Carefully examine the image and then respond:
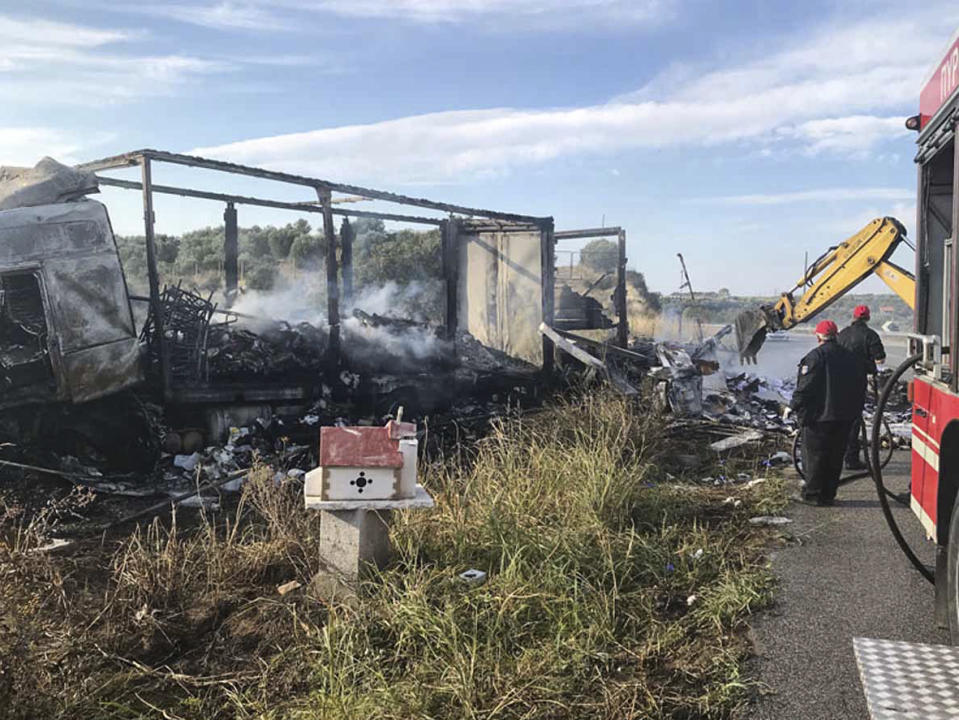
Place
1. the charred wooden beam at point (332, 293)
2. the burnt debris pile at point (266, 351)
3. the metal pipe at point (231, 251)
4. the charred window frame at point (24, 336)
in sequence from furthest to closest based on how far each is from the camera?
the metal pipe at point (231, 251), the charred wooden beam at point (332, 293), the burnt debris pile at point (266, 351), the charred window frame at point (24, 336)

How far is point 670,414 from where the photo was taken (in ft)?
37.1

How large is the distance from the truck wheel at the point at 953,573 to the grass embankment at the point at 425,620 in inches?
37.8

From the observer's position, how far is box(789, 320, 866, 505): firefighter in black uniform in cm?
692

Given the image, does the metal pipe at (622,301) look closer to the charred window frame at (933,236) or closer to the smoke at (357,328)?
the smoke at (357,328)

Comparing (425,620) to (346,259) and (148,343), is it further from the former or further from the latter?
(346,259)

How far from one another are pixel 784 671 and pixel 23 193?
857cm

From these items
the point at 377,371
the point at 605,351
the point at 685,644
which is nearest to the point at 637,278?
the point at 605,351

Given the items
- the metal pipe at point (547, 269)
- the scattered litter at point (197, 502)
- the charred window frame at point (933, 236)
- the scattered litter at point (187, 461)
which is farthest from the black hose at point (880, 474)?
the metal pipe at point (547, 269)

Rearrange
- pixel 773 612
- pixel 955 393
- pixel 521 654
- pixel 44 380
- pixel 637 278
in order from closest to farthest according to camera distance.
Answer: pixel 955 393, pixel 521 654, pixel 773 612, pixel 44 380, pixel 637 278

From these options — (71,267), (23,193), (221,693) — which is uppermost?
(23,193)

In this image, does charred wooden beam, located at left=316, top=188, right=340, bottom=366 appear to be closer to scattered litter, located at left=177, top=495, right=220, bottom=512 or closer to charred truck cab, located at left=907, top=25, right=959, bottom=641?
scattered litter, located at left=177, top=495, right=220, bottom=512

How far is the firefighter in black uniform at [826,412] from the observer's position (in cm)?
692

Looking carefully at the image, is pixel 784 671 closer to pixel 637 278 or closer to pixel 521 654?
pixel 521 654

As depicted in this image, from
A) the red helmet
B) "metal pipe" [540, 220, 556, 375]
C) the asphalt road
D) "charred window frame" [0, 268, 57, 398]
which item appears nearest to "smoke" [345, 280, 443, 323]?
"metal pipe" [540, 220, 556, 375]
